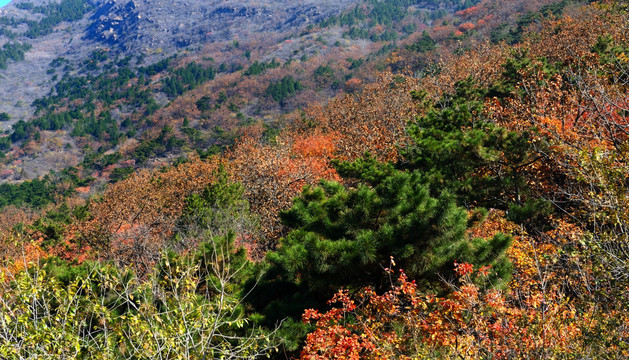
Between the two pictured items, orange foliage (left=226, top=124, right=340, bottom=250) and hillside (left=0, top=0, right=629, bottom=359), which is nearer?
hillside (left=0, top=0, right=629, bottom=359)

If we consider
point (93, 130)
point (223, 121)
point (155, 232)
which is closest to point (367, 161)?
point (155, 232)

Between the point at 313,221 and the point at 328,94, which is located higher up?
the point at 313,221

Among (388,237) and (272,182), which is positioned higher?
(388,237)

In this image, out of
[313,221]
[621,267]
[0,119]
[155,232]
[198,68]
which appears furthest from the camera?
[198,68]

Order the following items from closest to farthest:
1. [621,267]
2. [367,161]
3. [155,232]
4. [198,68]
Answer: [621,267] → [367,161] → [155,232] → [198,68]

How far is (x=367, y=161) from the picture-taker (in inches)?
677

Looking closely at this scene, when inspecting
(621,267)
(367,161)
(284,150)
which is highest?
(621,267)

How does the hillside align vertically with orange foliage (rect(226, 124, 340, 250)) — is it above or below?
above

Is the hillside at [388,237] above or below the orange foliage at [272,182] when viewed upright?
above

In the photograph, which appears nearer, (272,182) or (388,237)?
(388,237)

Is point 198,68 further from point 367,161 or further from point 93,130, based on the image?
point 367,161

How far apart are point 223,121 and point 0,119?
303 ft

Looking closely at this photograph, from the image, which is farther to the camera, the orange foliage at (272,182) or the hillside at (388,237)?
the orange foliage at (272,182)

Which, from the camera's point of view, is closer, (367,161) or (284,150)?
(367,161)
